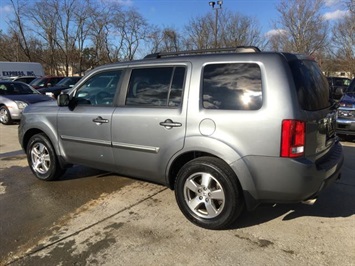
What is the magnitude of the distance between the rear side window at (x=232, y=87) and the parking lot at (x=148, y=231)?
4.29ft

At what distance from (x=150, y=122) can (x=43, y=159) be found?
7.37ft

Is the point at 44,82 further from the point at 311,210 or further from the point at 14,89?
the point at 311,210

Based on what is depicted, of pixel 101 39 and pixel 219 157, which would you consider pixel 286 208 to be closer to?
pixel 219 157

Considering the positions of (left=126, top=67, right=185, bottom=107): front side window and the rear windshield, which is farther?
(left=126, top=67, right=185, bottom=107): front side window

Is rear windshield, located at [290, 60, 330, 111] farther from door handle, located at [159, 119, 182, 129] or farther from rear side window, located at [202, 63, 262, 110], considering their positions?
door handle, located at [159, 119, 182, 129]

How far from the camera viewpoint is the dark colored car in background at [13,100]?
1141 centimetres

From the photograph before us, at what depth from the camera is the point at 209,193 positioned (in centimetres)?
350

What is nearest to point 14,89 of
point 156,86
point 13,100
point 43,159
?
point 13,100

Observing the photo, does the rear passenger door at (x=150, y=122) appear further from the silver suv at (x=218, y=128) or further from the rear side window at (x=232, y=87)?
the rear side window at (x=232, y=87)

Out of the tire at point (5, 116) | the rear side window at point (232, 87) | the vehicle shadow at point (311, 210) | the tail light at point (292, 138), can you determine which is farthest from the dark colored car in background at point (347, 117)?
the tire at point (5, 116)

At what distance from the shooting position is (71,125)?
4.62m

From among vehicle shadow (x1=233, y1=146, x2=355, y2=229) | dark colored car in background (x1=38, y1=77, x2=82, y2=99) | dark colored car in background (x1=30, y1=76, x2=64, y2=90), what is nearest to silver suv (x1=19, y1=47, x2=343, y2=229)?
vehicle shadow (x1=233, y1=146, x2=355, y2=229)

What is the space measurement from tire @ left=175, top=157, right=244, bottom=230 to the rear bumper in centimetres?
17

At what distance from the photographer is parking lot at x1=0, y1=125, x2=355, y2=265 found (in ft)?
10.0
